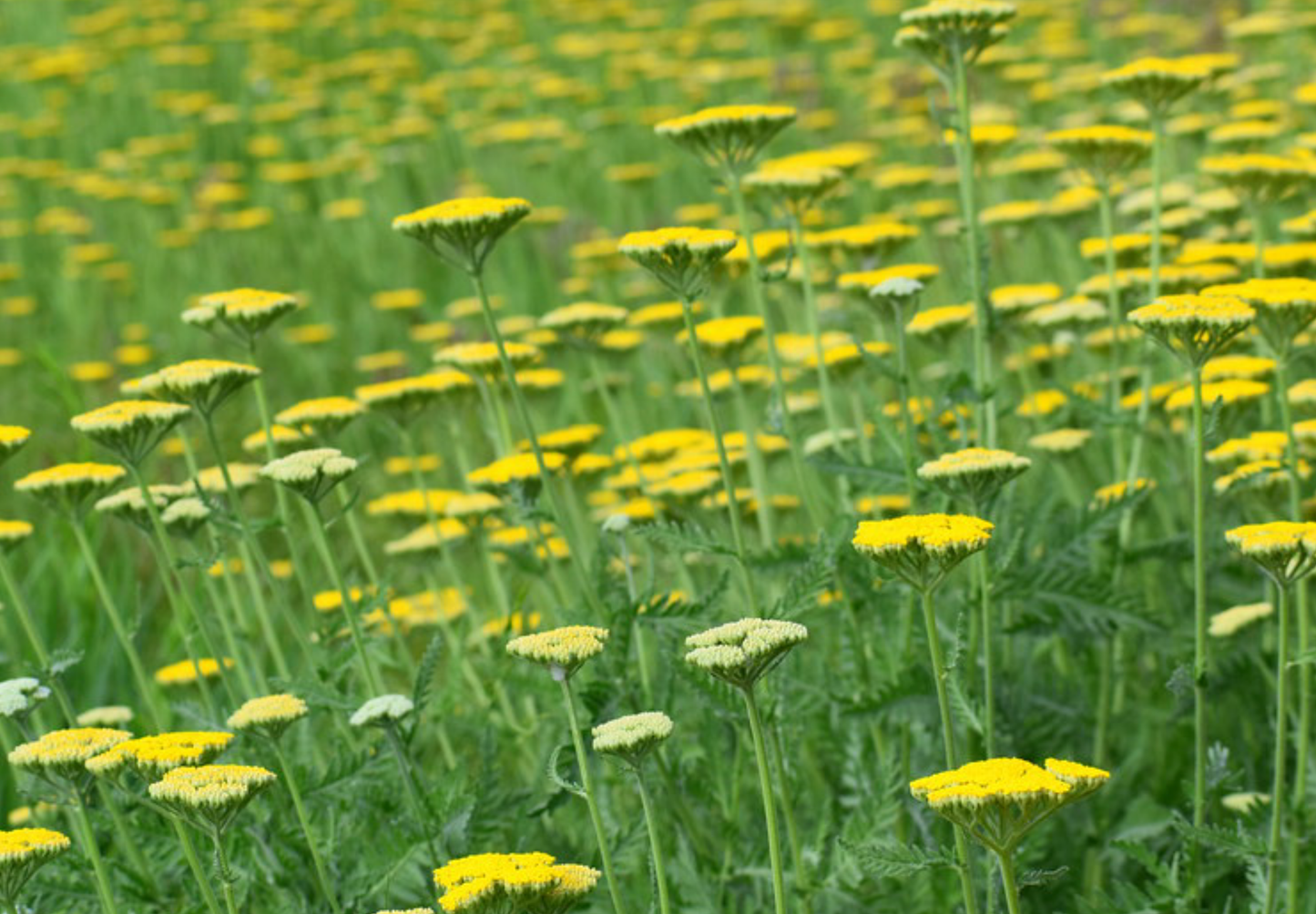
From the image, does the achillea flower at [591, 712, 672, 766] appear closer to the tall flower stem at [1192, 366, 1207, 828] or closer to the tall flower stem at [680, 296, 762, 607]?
the tall flower stem at [680, 296, 762, 607]

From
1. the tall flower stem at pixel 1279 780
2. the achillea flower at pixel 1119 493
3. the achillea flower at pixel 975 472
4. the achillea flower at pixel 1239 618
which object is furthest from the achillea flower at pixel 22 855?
the achillea flower at pixel 1239 618

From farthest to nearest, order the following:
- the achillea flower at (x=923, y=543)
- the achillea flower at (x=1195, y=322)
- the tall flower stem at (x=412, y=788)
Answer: the tall flower stem at (x=412, y=788)
the achillea flower at (x=1195, y=322)
the achillea flower at (x=923, y=543)

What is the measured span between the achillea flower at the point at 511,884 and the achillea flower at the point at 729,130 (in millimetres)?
1610

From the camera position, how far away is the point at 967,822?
2.20 m

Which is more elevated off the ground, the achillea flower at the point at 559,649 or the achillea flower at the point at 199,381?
the achillea flower at the point at 199,381

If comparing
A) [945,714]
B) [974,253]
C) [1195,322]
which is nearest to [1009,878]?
[945,714]

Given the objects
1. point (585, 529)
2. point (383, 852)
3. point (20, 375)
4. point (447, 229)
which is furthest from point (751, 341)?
point (20, 375)

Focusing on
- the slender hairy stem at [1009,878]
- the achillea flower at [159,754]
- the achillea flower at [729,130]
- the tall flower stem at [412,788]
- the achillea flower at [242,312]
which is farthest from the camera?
the achillea flower at [242,312]

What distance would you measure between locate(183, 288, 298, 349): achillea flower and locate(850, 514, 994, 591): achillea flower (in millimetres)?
1544

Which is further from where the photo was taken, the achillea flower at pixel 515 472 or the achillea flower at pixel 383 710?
the achillea flower at pixel 515 472

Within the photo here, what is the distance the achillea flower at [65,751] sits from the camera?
8.87 feet

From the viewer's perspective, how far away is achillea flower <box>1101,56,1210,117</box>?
3.97 metres

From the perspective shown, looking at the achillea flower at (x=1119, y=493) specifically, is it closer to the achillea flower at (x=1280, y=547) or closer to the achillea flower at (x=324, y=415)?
the achillea flower at (x=1280, y=547)

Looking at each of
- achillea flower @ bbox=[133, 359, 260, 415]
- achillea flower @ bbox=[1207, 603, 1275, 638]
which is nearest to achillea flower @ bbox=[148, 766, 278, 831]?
achillea flower @ bbox=[133, 359, 260, 415]
